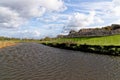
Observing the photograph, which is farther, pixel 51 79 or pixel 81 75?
pixel 81 75

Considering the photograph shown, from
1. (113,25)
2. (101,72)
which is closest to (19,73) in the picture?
(101,72)

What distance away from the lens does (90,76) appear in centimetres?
2661

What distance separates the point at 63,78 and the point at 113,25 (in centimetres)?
11458

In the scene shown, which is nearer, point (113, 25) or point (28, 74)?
point (28, 74)

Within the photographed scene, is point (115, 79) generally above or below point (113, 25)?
below

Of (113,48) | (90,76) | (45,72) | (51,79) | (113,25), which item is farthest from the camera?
(113,25)

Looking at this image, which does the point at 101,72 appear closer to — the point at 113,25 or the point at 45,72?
the point at 45,72

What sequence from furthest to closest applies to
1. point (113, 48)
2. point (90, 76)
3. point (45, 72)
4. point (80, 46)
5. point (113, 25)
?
point (113, 25), point (80, 46), point (113, 48), point (45, 72), point (90, 76)

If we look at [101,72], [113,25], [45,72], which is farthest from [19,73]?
[113,25]

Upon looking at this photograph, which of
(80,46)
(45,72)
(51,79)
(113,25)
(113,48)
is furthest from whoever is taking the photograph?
(113,25)

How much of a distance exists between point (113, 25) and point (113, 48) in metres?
87.3

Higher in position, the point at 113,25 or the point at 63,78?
the point at 113,25

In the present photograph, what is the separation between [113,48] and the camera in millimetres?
50500

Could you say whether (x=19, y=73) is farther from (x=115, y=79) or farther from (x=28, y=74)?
(x=115, y=79)
